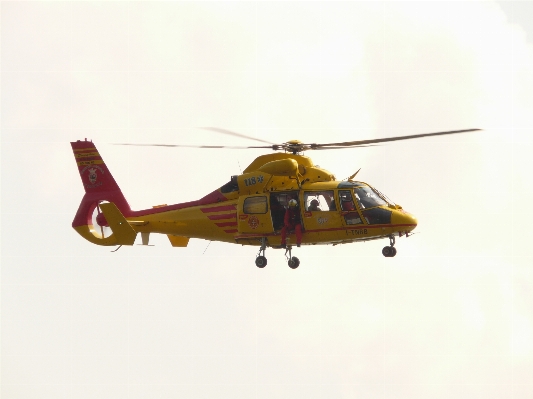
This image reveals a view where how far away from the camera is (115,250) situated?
3603cm

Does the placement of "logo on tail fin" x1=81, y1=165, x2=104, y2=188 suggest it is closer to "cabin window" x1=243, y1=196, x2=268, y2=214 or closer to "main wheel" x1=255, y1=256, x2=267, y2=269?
"cabin window" x1=243, y1=196, x2=268, y2=214

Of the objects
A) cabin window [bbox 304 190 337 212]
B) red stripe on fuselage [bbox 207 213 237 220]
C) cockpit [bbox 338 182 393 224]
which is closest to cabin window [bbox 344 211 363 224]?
cockpit [bbox 338 182 393 224]

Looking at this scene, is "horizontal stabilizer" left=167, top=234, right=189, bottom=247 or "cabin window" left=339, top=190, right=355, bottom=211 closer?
"cabin window" left=339, top=190, right=355, bottom=211

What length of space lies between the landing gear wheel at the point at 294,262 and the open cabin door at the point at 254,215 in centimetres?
116

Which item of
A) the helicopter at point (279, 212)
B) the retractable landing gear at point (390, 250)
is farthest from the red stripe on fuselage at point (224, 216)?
the retractable landing gear at point (390, 250)

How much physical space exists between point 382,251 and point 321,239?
6.56 ft

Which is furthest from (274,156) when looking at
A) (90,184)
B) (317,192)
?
(90,184)

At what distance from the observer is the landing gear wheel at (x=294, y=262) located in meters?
33.6

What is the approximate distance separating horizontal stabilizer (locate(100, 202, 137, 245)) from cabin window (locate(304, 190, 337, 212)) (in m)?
6.31

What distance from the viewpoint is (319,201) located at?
33.4 m

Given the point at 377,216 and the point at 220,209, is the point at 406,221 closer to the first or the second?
the point at 377,216

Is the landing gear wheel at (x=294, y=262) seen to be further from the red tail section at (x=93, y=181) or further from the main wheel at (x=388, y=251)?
the red tail section at (x=93, y=181)

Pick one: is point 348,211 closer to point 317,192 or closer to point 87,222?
point 317,192

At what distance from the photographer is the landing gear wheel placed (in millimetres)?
33562
